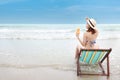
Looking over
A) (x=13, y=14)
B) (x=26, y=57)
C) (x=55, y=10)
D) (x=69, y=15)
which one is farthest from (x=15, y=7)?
(x=26, y=57)

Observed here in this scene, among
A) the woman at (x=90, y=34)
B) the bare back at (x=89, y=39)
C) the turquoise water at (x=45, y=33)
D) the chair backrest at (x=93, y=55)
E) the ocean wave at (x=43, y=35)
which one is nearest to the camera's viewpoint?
the chair backrest at (x=93, y=55)

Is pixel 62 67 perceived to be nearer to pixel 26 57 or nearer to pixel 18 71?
pixel 18 71

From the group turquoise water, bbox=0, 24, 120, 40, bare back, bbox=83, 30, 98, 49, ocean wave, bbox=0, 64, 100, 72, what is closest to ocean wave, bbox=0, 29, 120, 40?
turquoise water, bbox=0, 24, 120, 40

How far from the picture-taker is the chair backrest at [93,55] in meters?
4.29

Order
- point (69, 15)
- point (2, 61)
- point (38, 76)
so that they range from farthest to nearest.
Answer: point (69, 15) → point (2, 61) → point (38, 76)

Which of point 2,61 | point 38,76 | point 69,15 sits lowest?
point 38,76

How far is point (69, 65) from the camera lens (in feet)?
17.4

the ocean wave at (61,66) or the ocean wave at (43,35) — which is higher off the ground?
the ocean wave at (43,35)

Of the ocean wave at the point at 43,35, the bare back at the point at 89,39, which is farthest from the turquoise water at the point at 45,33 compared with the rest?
the bare back at the point at 89,39

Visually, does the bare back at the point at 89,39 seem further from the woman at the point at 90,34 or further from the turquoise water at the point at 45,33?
the turquoise water at the point at 45,33

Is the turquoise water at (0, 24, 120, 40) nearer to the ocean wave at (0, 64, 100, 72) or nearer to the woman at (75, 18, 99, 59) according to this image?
the ocean wave at (0, 64, 100, 72)

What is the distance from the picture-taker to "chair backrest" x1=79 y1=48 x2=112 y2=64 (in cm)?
429

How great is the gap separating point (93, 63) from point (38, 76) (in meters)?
1.26

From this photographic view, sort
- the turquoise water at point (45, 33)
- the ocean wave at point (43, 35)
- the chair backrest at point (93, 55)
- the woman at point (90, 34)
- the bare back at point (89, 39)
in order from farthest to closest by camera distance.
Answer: the turquoise water at point (45, 33)
the ocean wave at point (43, 35)
the bare back at point (89, 39)
the woman at point (90, 34)
the chair backrest at point (93, 55)
